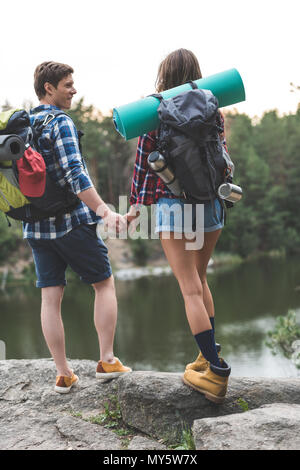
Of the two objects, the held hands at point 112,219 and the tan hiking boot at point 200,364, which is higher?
the held hands at point 112,219

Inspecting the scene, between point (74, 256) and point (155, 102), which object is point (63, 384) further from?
point (155, 102)

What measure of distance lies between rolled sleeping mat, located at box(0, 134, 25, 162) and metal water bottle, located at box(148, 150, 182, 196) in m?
0.62

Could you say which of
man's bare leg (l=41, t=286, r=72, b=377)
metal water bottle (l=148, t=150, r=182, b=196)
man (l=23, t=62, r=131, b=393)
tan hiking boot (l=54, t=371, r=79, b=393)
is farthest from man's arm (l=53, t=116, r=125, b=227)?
tan hiking boot (l=54, t=371, r=79, b=393)

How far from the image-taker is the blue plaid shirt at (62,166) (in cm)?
244

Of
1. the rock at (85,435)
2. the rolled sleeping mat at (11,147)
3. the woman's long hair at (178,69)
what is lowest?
the rock at (85,435)

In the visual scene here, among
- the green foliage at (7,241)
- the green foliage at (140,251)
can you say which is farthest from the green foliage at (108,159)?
the green foliage at (7,241)

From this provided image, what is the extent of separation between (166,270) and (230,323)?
527 inches

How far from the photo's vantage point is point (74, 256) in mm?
2609

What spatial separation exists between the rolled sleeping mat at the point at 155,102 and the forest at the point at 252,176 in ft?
106

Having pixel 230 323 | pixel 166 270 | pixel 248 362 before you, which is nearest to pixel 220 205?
pixel 248 362

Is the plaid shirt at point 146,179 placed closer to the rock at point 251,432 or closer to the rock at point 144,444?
the rock at point 251,432

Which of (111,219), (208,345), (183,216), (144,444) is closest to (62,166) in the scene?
(111,219)

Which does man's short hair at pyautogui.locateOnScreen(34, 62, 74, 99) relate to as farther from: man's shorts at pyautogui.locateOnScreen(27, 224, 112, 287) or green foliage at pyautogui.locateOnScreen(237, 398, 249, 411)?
green foliage at pyautogui.locateOnScreen(237, 398, 249, 411)

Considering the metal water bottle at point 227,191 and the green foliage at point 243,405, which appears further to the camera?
the green foliage at point 243,405
